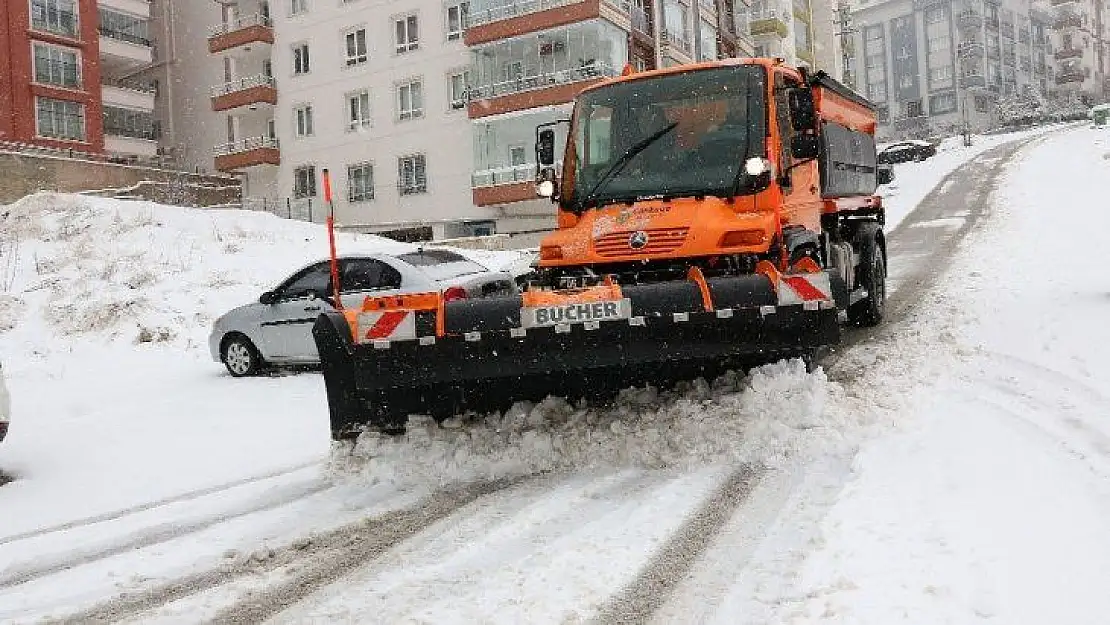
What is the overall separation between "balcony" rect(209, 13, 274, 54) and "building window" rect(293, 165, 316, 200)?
6127mm

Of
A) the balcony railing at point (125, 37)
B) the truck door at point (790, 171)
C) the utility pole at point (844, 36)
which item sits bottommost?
the truck door at point (790, 171)

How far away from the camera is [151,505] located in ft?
19.2

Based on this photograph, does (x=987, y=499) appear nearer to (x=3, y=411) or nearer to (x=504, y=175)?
(x=3, y=411)

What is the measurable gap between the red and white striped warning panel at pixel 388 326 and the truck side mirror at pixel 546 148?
108 inches

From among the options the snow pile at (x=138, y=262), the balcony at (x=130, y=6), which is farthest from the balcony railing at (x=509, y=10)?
the balcony at (x=130, y=6)

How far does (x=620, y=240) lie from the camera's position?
6.39 metres

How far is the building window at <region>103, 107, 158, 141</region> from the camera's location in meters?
42.1

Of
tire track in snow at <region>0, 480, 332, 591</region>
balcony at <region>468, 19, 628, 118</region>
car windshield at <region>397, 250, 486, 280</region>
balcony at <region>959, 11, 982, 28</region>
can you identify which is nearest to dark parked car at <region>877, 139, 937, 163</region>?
balcony at <region>468, 19, 628, 118</region>

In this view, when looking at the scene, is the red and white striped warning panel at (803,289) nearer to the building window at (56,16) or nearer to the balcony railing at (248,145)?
the balcony railing at (248,145)

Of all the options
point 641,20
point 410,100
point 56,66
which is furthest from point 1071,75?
point 56,66

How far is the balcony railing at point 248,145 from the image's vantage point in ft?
128

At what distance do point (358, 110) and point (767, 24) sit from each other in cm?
3079

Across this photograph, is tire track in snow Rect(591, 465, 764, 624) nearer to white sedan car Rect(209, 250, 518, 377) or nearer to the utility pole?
white sedan car Rect(209, 250, 518, 377)

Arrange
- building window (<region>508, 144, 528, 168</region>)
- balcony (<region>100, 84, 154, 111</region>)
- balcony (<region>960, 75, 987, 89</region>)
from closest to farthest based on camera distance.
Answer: building window (<region>508, 144, 528, 168</region>), balcony (<region>100, 84, 154, 111</region>), balcony (<region>960, 75, 987, 89</region>)
